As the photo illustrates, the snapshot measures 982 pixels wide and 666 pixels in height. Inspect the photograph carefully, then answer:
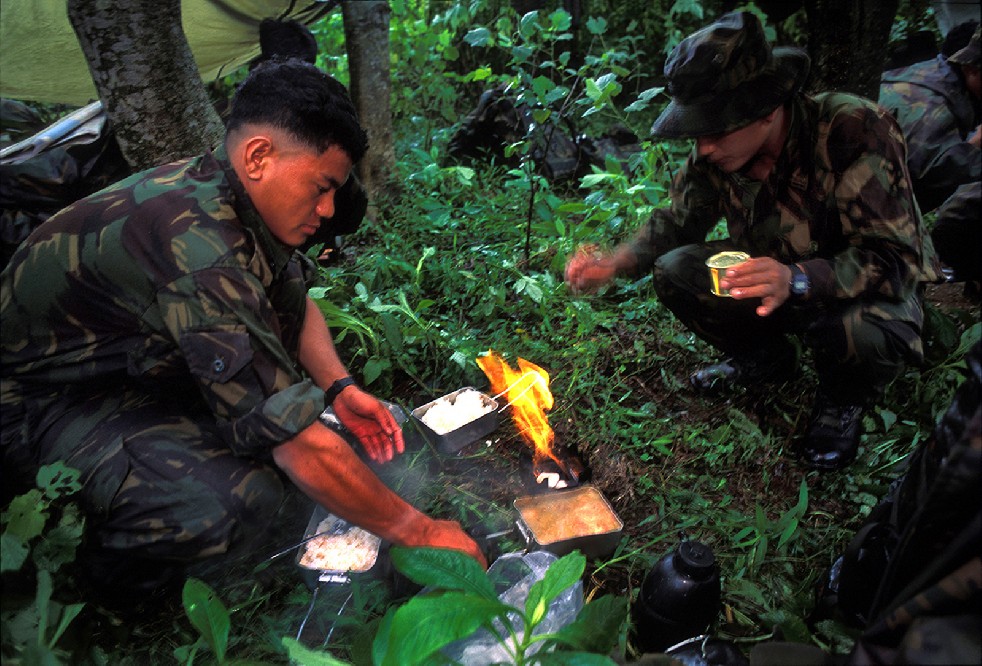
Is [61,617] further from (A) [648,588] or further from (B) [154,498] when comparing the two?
(A) [648,588]

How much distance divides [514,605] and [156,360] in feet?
5.06

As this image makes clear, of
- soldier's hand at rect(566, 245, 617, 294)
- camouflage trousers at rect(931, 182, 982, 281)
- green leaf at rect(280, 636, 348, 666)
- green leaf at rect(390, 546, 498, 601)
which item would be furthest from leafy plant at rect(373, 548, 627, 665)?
camouflage trousers at rect(931, 182, 982, 281)

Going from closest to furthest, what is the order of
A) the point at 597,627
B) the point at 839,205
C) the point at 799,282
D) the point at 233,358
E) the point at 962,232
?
the point at 597,627
the point at 233,358
the point at 799,282
the point at 839,205
the point at 962,232

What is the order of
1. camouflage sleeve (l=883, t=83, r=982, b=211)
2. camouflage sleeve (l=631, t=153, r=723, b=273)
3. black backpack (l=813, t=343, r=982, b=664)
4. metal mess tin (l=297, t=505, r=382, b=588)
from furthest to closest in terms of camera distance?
camouflage sleeve (l=883, t=83, r=982, b=211)
camouflage sleeve (l=631, t=153, r=723, b=273)
metal mess tin (l=297, t=505, r=382, b=588)
black backpack (l=813, t=343, r=982, b=664)

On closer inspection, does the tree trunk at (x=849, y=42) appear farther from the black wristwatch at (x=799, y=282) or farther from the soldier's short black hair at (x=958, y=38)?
the black wristwatch at (x=799, y=282)

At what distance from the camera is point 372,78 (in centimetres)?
511

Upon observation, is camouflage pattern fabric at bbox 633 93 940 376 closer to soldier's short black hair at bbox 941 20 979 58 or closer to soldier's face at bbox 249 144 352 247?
soldier's face at bbox 249 144 352 247

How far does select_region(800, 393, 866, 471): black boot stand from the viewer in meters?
3.00

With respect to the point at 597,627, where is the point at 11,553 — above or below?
above

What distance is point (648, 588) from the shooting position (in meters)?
2.07

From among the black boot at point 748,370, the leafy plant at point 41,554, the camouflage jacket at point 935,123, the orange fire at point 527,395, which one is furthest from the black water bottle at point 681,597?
the camouflage jacket at point 935,123

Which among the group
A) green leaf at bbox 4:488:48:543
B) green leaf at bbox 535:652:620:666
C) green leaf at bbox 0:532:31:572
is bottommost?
green leaf at bbox 535:652:620:666

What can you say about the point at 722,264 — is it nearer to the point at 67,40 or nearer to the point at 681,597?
the point at 681,597

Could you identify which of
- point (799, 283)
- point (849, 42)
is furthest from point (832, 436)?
point (849, 42)
